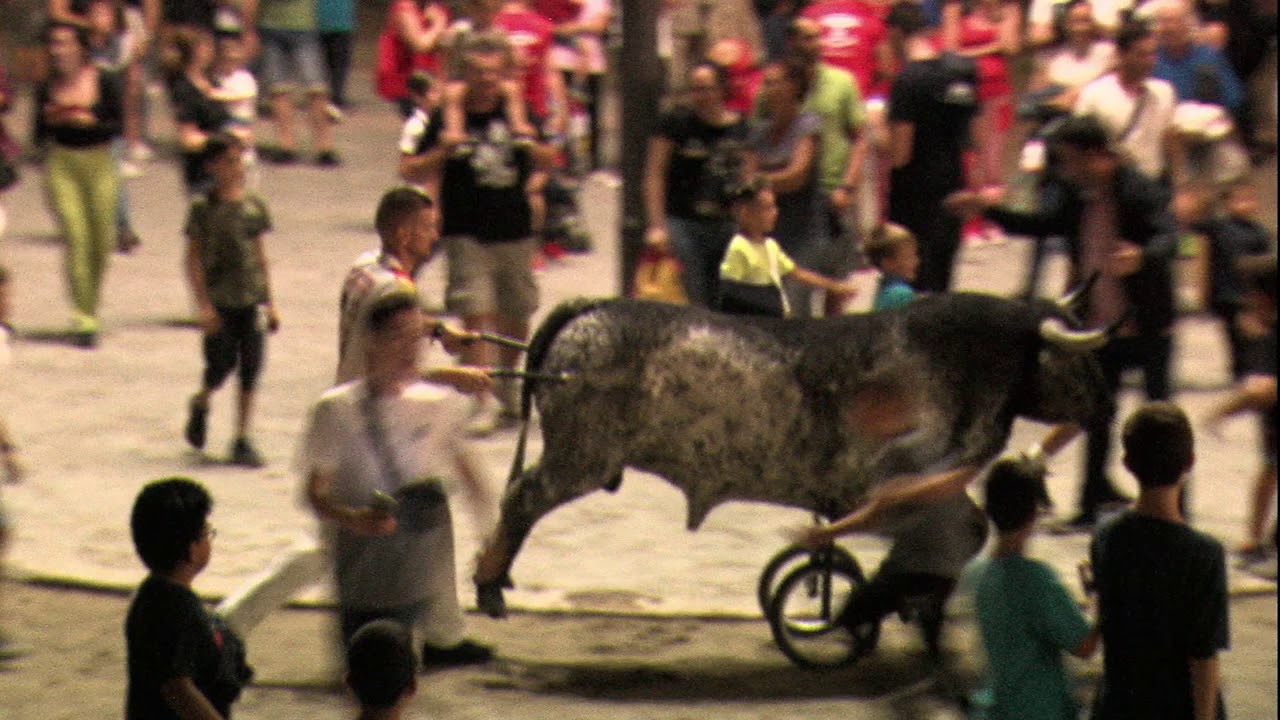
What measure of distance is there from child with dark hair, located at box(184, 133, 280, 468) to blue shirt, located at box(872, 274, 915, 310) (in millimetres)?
3400

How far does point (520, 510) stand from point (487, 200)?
3.63 meters

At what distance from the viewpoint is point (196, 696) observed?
21.5 ft

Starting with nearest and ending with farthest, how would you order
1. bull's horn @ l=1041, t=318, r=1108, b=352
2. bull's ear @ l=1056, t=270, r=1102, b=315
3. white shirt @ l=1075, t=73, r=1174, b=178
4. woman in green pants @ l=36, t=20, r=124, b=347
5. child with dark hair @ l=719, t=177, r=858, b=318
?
1. bull's horn @ l=1041, t=318, r=1108, b=352
2. bull's ear @ l=1056, t=270, r=1102, b=315
3. child with dark hair @ l=719, t=177, r=858, b=318
4. white shirt @ l=1075, t=73, r=1174, b=178
5. woman in green pants @ l=36, t=20, r=124, b=347

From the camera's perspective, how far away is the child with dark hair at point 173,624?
6.56 meters

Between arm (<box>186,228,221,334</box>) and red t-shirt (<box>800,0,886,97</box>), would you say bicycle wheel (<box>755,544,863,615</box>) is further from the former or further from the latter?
red t-shirt (<box>800,0,886,97</box>)

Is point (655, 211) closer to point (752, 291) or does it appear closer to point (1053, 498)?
A: point (752, 291)

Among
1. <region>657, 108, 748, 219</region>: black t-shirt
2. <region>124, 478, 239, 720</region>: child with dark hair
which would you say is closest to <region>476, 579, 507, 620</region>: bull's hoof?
<region>124, 478, 239, 720</region>: child with dark hair

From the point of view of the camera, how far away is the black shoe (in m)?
10.1

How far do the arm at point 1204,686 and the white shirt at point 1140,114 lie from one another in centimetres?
837

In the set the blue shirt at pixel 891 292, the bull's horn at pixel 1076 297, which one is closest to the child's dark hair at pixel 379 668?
the bull's horn at pixel 1076 297

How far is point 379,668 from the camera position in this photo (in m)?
6.11

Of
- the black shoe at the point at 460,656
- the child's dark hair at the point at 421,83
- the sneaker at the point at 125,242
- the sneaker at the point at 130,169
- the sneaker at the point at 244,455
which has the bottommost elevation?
the black shoe at the point at 460,656

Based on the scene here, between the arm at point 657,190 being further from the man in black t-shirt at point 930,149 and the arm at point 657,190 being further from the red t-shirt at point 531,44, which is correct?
the red t-shirt at point 531,44

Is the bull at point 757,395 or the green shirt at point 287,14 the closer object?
Answer: the bull at point 757,395
